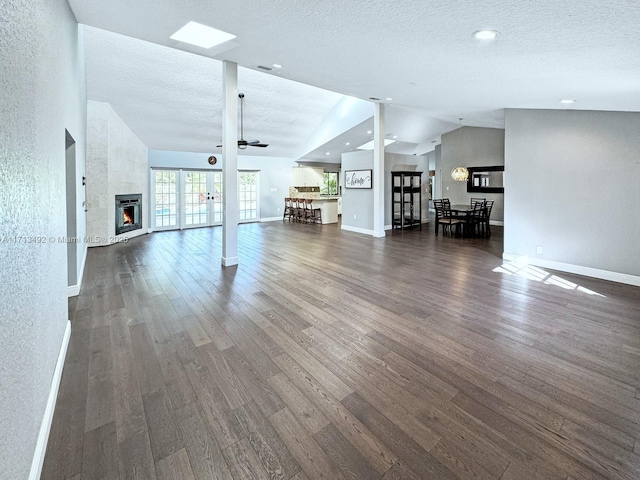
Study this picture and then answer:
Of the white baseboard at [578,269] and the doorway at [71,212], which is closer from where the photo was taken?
the doorway at [71,212]

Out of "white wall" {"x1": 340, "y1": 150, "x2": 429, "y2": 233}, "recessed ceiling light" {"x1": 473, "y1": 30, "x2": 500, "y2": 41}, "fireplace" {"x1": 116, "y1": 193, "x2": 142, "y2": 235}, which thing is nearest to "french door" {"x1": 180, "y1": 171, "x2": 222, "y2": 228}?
"fireplace" {"x1": 116, "y1": 193, "x2": 142, "y2": 235}

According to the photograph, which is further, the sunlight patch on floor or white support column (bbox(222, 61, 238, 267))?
white support column (bbox(222, 61, 238, 267))

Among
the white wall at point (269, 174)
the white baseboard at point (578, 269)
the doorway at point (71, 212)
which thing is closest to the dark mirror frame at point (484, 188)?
the white baseboard at point (578, 269)

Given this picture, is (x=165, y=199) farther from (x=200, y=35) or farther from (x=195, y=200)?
(x=200, y=35)

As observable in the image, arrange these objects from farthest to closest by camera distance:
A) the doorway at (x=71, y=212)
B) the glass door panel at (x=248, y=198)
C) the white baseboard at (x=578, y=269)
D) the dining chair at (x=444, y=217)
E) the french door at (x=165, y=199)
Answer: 1. the glass door panel at (x=248, y=198)
2. the french door at (x=165, y=199)
3. the dining chair at (x=444, y=217)
4. the white baseboard at (x=578, y=269)
5. the doorway at (x=71, y=212)

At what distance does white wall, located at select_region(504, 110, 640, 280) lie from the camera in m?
4.38

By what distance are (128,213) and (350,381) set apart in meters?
8.10

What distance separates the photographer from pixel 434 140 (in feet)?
43.5

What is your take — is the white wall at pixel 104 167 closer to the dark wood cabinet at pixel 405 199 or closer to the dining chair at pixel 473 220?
the dark wood cabinet at pixel 405 199

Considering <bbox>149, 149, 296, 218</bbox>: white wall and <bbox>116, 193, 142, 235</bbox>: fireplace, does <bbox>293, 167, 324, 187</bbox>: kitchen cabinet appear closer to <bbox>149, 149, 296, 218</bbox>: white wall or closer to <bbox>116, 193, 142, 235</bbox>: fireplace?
<bbox>149, 149, 296, 218</bbox>: white wall

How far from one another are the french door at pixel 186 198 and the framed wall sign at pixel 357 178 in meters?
4.10

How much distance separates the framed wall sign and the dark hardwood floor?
5266 mm

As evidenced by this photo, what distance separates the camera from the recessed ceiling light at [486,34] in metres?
2.64

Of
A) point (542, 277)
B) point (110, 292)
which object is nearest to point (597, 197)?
point (542, 277)
